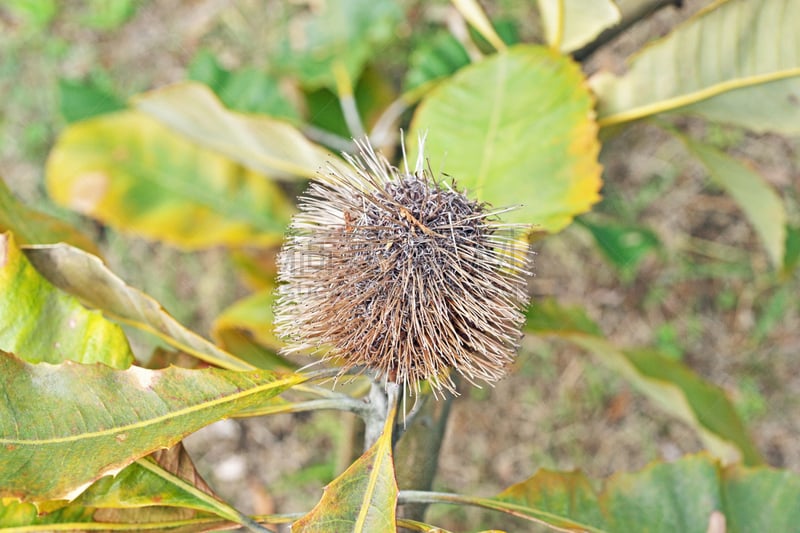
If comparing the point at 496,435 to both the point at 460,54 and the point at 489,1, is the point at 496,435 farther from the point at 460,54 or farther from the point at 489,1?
the point at 489,1

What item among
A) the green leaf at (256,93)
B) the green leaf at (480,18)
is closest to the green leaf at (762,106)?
the green leaf at (480,18)

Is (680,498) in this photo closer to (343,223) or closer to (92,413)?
(343,223)

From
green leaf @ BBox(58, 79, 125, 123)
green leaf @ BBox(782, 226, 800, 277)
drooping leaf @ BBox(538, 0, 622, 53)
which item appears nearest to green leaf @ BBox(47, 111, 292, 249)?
green leaf @ BBox(58, 79, 125, 123)

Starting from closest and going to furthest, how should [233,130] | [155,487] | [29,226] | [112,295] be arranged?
[155,487] < [112,295] < [29,226] < [233,130]

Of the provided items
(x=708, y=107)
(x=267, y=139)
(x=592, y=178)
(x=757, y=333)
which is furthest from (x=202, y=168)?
(x=757, y=333)

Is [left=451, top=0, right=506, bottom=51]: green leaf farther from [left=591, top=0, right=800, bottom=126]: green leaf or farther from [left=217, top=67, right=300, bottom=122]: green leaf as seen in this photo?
[left=217, top=67, right=300, bottom=122]: green leaf

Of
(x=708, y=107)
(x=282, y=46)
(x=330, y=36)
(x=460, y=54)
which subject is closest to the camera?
(x=708, y=107)

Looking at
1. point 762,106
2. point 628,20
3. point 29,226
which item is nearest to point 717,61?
point 762,106
